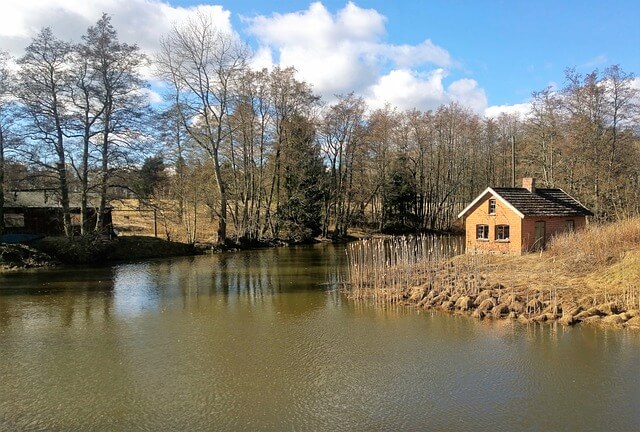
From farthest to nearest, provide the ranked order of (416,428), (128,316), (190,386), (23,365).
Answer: (128,316)
(23,365)
(190,386)
(416,428)

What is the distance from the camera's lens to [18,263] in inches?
861

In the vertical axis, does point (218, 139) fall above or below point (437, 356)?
above

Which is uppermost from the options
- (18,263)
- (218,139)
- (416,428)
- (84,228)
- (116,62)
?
(116,62)

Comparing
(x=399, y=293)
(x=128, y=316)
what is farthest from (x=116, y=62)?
(x=399, y=293)

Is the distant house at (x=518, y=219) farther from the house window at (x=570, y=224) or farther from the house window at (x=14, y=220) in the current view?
the house window at (x=14, y=220)

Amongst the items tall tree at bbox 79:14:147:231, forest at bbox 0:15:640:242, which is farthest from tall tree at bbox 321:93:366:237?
tall tree at bbox 79:14:147:231

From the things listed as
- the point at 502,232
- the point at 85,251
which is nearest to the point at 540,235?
the point at 502,232

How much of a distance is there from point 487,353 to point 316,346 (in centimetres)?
346

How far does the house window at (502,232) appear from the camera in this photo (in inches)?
846

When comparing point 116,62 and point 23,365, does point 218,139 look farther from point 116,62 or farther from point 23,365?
point 23,365

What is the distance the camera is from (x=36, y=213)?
2822cm

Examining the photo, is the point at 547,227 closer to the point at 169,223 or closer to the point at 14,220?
the point at 169,223


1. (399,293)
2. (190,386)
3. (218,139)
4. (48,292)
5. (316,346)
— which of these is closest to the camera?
(190,386)

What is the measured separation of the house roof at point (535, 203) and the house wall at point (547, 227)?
0.27 m
